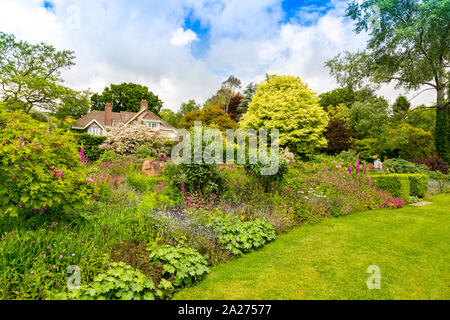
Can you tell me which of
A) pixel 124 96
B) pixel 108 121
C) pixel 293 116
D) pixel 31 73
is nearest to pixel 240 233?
pixel 293 116

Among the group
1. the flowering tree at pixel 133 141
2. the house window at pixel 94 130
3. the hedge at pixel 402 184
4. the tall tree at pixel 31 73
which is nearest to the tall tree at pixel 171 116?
the house window at pixel 94 130

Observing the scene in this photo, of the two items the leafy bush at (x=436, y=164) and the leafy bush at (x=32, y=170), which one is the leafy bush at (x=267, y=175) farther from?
the leafy bush at (x=436, y=164)

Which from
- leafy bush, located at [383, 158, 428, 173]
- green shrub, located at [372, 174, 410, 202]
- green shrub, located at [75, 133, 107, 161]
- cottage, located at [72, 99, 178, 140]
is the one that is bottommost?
green shrub, located at [372, 174, 410, 202]

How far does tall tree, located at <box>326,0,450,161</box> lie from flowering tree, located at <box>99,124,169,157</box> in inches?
483

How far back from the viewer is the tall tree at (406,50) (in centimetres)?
1280

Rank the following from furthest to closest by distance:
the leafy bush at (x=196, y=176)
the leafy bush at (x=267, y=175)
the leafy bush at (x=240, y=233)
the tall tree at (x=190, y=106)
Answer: the tall tree at (x=190, y=106)
the leafy bush at (x=267, y=175)
the leafy bush at (x=196, y=176)
the leafy bush at (x=240, y=233)

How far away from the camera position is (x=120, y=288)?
244 centimetres

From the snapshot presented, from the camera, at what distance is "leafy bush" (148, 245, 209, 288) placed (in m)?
2.89

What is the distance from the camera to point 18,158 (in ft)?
9.39

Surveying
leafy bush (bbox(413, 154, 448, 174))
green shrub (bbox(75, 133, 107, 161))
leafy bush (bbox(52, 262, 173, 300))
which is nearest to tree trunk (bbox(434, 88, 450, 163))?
leafy bush (bbox(413, 154, 448, 174))

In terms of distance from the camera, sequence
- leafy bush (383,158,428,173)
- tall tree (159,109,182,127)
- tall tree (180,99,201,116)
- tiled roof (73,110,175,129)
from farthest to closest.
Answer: tall tree (159,109,182,127), tall tree (180,99,201,116), tiled roof (73,110,175,129), leafy bush (383,158,428,173)

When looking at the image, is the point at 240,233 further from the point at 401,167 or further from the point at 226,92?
the point at 226,92

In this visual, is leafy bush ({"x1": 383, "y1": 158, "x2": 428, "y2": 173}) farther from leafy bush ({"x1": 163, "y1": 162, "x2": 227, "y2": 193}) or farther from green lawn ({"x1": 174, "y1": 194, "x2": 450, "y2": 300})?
leafy bush ({"x1": 163, "y1": 162, "x2": 227, "y2": 193})

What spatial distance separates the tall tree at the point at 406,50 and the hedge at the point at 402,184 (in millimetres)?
7488
